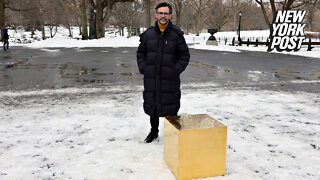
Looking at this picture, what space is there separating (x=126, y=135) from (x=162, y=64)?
4.52 feet

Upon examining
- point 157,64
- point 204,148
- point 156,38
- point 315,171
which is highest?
point 156,38

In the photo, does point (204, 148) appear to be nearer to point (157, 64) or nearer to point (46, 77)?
point (157, 64)

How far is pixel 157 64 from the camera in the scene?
350 cm

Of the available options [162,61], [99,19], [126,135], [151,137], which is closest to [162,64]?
[162,61]

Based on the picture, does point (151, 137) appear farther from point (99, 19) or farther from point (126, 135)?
point (99, 19)

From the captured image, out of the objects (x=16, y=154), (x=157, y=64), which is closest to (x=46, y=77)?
(x=16, y=154)

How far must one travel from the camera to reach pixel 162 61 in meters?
3.49

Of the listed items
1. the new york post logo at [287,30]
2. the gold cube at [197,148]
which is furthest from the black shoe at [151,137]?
the new york post logo at [287,30]

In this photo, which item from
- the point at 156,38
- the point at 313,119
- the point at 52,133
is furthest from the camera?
the point at 313,119

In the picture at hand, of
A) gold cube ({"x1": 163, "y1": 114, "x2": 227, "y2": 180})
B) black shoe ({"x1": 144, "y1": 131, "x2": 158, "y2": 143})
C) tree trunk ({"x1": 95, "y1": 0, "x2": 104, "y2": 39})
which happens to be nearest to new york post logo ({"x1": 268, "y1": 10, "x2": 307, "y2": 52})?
black shoe ({"x1": 144, "y1": 131, "x2": 158, "y2": 143})

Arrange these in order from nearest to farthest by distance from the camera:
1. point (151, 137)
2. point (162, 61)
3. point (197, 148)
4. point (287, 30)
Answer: point (197, 148)
point (162, 61)
point (151, 137)
point (287, 30)

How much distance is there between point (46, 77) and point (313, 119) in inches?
314

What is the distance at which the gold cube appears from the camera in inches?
111

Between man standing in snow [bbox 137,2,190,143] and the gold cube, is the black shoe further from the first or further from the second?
the gold cube
